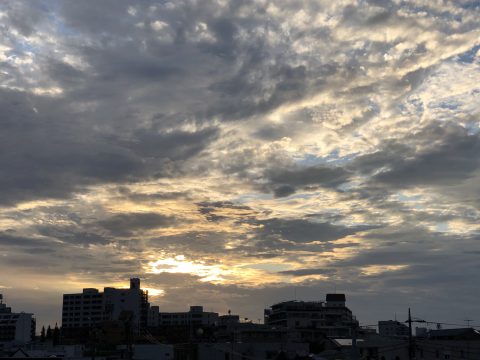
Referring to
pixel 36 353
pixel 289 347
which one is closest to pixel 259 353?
pixel 289 347

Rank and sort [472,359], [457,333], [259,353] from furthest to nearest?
1. [457,333]
2. [259,353]
3. [472,359]

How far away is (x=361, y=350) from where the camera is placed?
116m

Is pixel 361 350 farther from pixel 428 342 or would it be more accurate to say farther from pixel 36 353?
pixel 36 353

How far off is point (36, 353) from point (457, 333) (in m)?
94.7

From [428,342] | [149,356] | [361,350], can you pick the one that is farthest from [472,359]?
[149,356]

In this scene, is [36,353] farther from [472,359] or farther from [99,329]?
[472,359]

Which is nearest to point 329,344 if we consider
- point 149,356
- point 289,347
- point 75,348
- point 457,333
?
point 289,347

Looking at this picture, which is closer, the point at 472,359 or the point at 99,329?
the point at 472,359

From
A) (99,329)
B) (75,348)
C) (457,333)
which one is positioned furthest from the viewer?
(99,329)

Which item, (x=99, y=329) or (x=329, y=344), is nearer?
(x=329, y=344)

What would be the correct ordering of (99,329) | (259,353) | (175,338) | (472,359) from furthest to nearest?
(175,338), (99,329), (259,353), (472,359)

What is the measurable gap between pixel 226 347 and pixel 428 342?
137ft

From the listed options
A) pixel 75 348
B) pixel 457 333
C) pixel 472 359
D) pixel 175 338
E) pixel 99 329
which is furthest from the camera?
pixel 175 338

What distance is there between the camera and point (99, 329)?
180625 mm
